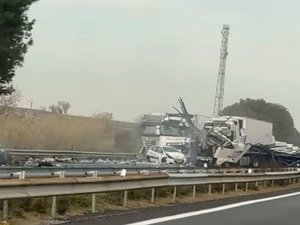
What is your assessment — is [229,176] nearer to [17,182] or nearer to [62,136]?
[17,182]

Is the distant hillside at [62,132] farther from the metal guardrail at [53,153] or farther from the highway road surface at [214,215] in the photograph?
the highway road surface at [214,215]

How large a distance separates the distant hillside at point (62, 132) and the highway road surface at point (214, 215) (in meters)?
32.6

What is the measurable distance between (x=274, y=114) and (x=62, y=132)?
59612 millimetres

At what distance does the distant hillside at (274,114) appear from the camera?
10750 cm

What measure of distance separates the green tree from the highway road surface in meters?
13.2

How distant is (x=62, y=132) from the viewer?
60.2 meters

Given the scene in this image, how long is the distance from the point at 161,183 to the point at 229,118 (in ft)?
108

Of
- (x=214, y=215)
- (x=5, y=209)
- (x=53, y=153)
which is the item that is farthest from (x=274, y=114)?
(x=5, y=209)

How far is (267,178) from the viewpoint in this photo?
3259 cm

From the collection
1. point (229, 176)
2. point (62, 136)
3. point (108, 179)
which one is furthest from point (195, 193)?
point (62, 136)

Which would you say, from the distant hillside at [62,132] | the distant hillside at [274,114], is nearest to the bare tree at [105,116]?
the distant hillside at [62,132]

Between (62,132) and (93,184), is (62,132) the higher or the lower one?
the higher one

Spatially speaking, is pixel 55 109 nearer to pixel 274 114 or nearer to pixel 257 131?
pixel 257 131

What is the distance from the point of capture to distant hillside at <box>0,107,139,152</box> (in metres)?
53.8
